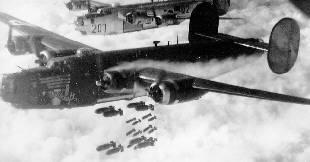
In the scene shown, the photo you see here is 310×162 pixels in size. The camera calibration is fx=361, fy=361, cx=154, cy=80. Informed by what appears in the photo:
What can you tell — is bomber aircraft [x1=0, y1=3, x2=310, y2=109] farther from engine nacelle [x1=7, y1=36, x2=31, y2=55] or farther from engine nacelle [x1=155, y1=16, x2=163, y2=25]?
engine nacelle [x1=155, y1=16, x2=163, y2=25]

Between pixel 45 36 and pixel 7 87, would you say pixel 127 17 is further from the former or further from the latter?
pixel 7 87

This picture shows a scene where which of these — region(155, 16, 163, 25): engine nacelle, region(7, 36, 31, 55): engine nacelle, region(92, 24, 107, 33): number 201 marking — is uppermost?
region(155, 16, 163, 25): engine nacelle

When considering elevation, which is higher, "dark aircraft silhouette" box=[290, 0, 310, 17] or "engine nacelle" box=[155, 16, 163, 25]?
"dark aircraft silhouette" box=[290, 0, 310, 17]

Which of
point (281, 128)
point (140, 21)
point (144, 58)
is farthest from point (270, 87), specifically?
point (144, 58)

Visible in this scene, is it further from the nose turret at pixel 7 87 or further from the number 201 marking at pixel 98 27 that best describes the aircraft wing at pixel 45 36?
the nose turret at pixel 7 87

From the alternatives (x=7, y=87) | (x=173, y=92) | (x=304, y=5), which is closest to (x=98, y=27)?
(x=7, y=87)

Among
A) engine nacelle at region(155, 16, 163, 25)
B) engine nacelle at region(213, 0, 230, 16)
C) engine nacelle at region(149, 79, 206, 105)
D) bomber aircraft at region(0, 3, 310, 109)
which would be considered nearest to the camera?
bomber aircraft at region(0, 3, 310, 109)

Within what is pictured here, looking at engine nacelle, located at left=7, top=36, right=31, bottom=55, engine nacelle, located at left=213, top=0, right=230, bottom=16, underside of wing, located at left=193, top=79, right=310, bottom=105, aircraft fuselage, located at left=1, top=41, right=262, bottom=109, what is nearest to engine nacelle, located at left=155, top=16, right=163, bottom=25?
engine nacelle, located at left=213, top=0, right=230, bottom=16
